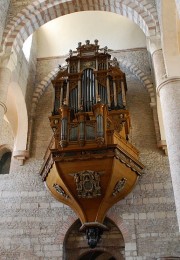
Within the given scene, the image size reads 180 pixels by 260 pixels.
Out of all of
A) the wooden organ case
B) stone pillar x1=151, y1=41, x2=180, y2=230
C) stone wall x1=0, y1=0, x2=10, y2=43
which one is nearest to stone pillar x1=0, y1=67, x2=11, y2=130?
stone wall x1=0, y1=0, x2=10, y2=43

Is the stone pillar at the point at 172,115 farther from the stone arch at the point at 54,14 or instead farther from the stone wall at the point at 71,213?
the stone wall at the point at 71,213

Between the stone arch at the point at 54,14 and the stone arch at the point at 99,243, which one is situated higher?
the stone arch at the point at 54,14

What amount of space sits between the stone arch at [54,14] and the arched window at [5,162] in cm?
374

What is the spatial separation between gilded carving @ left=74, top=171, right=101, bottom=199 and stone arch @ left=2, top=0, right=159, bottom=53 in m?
3.75

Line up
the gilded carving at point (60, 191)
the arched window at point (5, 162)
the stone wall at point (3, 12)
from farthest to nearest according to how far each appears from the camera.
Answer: the arched window at point (5, 162) → the stone wall at point (3, 12) → the gilded carving at point (60, 191)

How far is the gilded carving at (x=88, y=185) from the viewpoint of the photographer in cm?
793

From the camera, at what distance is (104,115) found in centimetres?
823

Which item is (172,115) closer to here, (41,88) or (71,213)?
(71,213)

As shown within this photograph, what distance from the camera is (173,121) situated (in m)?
6.59

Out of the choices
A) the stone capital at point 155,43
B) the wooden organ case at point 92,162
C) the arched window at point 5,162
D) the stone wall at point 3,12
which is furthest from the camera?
the arched window at point 5,162

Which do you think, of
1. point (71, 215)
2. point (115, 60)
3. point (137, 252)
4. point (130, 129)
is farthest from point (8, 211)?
point (115, 60)

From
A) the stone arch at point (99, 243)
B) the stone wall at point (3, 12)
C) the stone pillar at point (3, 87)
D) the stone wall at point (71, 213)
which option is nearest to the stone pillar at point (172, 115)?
the stone wall at point (71, 213)

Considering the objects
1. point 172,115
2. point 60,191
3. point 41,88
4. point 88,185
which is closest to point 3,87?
point 60,191

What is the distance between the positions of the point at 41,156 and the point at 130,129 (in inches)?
111
